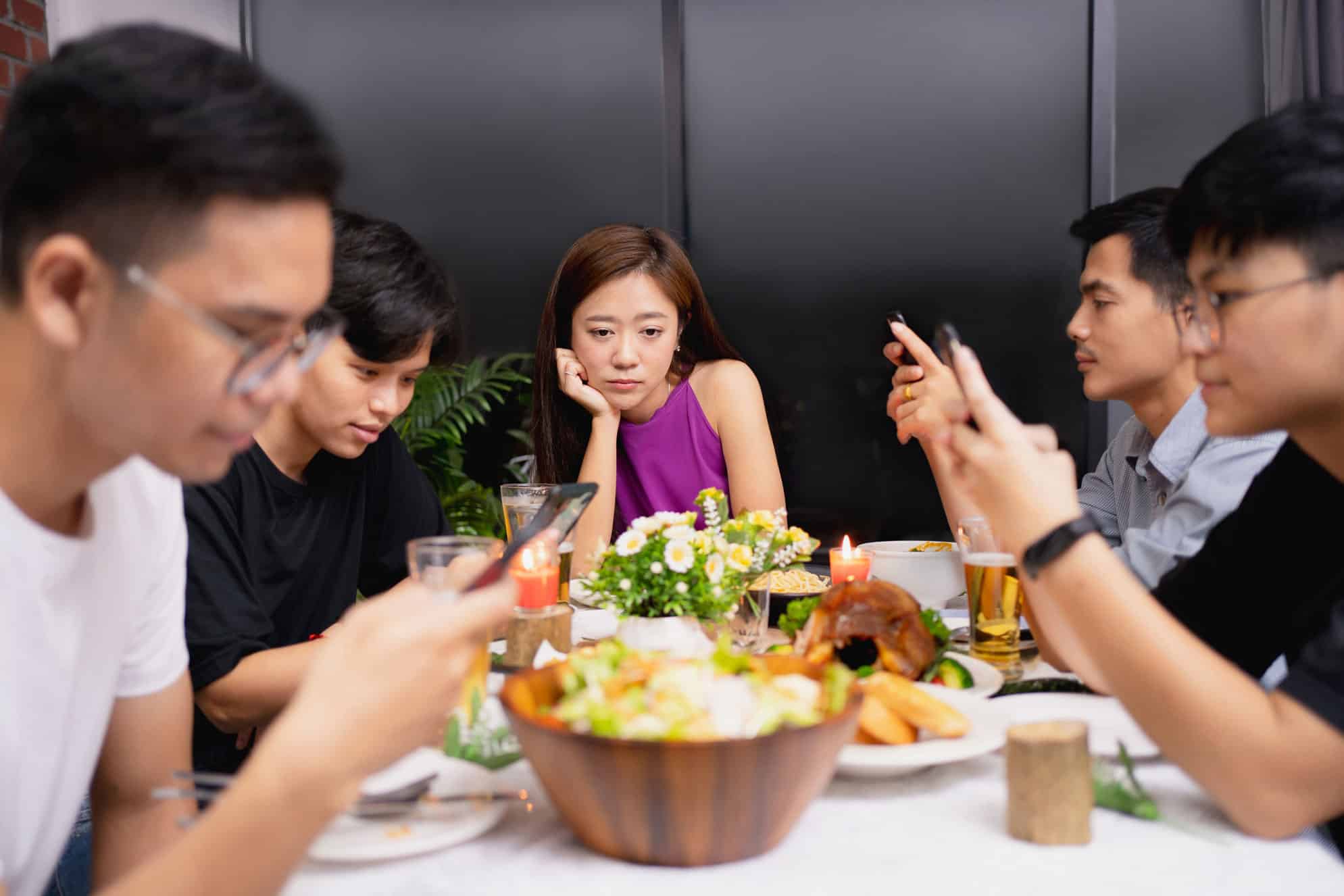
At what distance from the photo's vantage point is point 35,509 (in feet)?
3.54

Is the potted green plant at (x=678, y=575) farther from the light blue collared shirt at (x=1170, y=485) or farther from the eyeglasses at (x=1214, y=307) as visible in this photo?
the eyeglasses at (x=1214, y=307)

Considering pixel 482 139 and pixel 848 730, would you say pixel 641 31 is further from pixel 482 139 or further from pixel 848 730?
pixel 848 730

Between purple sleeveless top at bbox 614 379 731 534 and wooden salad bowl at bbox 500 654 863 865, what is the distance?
88.3 inches

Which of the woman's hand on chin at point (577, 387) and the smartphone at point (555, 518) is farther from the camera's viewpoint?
the woman's hand on chin at point (577, 387)

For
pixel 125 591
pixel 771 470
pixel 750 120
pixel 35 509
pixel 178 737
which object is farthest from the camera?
pixel 750 120

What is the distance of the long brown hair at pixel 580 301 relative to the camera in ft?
9.81

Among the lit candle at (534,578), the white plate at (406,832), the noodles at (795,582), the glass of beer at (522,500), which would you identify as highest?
the glass of beer at (522,500)

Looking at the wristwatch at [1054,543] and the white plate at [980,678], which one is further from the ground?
the wristwatch at [1054,543]

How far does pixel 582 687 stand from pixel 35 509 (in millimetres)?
566

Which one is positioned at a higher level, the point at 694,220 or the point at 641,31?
the point at 641,31

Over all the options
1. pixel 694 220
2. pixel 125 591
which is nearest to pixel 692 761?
pixel 125 591

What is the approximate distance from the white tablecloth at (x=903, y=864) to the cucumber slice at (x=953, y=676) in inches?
14.0

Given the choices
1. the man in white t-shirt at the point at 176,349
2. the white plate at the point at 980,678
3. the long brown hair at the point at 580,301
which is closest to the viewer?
the man in white t-shirt at the point at 176,349

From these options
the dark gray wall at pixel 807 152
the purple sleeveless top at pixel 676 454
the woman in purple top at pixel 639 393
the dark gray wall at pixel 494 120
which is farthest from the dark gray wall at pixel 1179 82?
the purple sleeveless top at pixel 676 454
